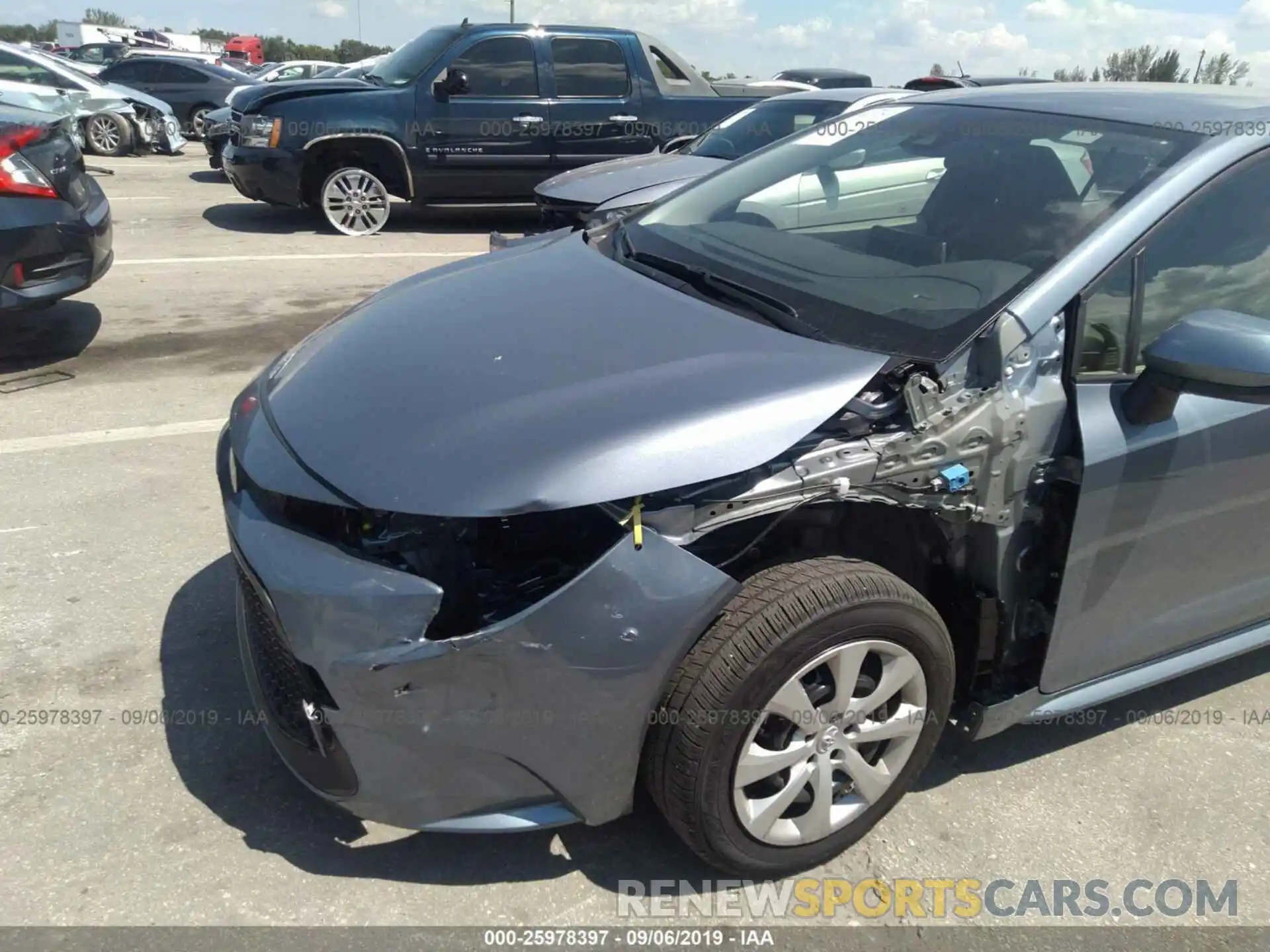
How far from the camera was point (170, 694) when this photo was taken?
2.86m

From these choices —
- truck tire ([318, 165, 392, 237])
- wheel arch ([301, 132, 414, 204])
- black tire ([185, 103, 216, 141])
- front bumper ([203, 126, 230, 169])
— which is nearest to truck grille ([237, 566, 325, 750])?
wheel arch ([301, 132, 414, 204])

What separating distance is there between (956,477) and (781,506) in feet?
1.33

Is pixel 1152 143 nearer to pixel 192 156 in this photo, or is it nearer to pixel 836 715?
pixel 836 715

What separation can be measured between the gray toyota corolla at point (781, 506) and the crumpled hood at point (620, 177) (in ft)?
14.1

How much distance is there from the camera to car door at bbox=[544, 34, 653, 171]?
9773 millimetres

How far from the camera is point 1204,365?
7.11 feet

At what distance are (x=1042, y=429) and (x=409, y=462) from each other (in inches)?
55.0

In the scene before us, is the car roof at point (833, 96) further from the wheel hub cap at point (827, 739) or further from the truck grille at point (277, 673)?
the truck grille at point (277, 673)

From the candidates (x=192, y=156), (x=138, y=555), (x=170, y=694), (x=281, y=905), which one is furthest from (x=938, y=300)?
(x=192, y=156)

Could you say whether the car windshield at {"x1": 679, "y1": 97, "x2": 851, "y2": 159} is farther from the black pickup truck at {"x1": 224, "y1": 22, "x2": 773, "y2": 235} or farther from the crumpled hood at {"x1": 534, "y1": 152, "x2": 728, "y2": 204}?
the black pickup truck at {"x1": 224, "y1": 22, "x2": 773, "y2": 235}

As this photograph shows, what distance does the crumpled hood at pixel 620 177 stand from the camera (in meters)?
6.88

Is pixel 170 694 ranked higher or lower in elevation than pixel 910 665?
lower

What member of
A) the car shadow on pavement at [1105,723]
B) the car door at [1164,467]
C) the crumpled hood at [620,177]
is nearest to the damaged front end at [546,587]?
the car door at [1164,467]

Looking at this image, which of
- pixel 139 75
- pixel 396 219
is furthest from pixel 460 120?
pixel 139 75
